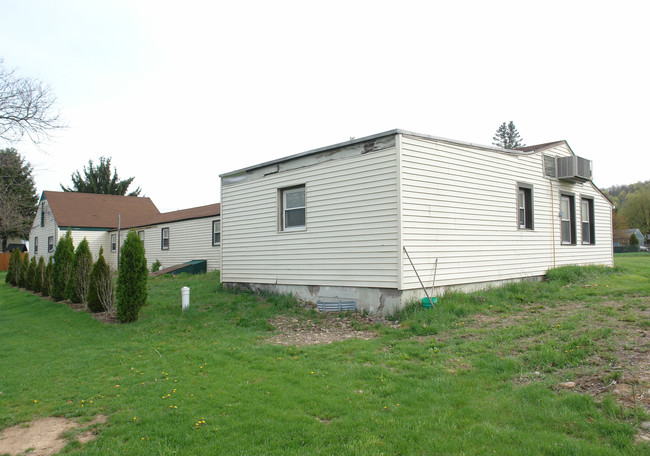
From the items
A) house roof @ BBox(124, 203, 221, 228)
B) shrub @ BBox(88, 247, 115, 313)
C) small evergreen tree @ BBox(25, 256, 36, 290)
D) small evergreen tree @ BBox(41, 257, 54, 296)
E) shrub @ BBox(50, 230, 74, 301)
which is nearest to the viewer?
shrub @ BBox(88, 247, 115, 313)

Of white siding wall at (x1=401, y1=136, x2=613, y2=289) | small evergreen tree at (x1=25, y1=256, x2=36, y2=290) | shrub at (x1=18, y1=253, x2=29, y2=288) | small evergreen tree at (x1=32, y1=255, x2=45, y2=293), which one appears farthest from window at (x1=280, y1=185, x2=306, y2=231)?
shrub at (x1=18, y1=253, x2=29, y2=288)

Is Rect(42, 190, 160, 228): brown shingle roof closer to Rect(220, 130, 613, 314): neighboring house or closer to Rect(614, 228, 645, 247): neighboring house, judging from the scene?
Rect(220, 130, 613, 314): neighboring house

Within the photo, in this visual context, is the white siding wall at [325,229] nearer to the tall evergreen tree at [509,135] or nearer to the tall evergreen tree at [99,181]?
the tall evergreen tree at [99,181]

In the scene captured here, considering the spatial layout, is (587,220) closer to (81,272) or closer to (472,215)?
(472,215)

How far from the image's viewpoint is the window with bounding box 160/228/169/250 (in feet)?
80.2

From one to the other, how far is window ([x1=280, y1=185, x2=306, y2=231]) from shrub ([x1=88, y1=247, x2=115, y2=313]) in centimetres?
476

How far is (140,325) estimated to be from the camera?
981 cm

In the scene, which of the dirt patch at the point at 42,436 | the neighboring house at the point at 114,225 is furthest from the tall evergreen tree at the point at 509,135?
the dirt patch at the point at 42,436

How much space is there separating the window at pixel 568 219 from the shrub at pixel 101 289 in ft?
43.2

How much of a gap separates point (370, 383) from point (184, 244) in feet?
62.2

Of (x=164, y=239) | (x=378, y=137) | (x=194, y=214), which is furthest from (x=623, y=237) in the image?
(x=378, y=137)

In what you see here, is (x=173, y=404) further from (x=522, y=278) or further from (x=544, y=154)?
(x=544, y=154)

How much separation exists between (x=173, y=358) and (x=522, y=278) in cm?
901

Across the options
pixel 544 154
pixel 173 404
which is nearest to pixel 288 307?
pixel 173 404
